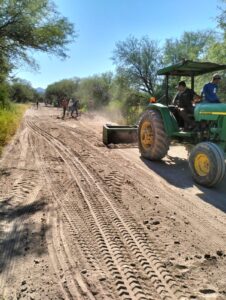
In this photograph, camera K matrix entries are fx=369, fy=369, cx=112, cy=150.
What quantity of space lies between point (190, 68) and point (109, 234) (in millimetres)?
5144

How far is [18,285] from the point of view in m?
3.22

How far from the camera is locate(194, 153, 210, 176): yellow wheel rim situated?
6391 mm

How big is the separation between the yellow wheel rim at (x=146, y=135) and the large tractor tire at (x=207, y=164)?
7.55 feet

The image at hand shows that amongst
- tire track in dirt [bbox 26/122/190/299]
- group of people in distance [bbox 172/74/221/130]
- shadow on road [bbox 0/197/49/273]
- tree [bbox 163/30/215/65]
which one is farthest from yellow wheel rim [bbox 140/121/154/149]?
tree [bbox 163/30/215/65]

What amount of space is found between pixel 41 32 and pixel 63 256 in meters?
12.1

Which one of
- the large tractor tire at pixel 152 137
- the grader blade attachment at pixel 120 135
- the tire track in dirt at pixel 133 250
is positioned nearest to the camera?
the tire track in dirt at pixel 133 250

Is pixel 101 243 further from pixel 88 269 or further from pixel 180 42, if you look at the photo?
pixel 180 42

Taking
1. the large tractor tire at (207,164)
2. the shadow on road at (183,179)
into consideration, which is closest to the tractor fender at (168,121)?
the shadow on road at (183,179)

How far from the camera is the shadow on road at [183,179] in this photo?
19.0 feet

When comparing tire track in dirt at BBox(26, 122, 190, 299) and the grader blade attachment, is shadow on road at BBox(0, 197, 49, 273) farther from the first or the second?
the grader blade attachment

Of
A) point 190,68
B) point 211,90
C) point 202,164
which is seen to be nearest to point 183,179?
point 202,164

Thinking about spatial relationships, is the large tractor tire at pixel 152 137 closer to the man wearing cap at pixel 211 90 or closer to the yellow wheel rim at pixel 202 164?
the man wearing cap at pixel 211 90

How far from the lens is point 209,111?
702cm

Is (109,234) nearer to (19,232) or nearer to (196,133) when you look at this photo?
(19,232)
